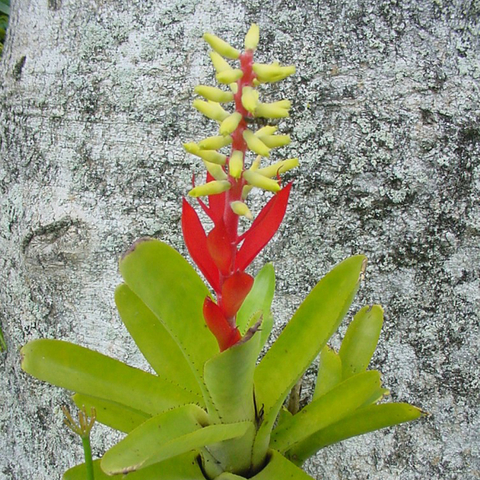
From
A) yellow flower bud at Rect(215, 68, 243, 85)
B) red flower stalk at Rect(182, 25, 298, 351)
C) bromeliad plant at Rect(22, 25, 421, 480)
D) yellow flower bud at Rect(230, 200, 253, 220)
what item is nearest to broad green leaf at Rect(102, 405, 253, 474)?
bromeliad plant at Rect(22, 25, 421, 480)

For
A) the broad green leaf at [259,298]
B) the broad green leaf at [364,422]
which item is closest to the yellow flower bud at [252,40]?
the broad green leaf at [259,298]

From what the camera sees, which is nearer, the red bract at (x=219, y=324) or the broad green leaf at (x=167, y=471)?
the red bract at (x=219, y=324)

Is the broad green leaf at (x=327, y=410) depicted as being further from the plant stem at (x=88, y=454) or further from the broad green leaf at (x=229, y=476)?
the plant stem at (x=88, y=454)

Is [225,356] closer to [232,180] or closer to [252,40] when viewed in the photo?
[232,180]

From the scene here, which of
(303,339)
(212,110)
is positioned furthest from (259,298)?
(212,110)

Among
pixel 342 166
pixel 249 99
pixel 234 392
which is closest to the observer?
pixel 249 99

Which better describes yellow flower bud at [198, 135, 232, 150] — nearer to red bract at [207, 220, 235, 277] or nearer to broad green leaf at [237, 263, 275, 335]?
red bract at [207, 220, 235, 277]

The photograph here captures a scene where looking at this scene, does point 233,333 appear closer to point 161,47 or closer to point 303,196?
point 303,196
